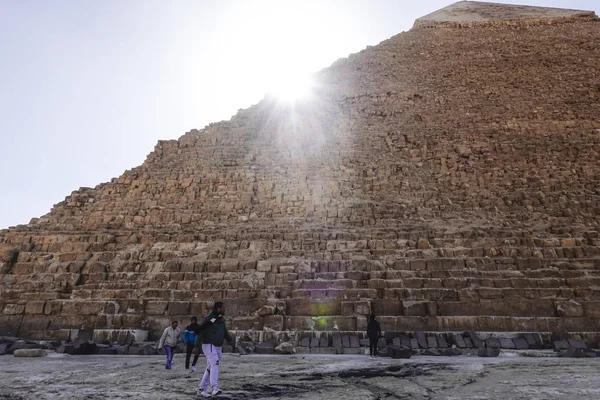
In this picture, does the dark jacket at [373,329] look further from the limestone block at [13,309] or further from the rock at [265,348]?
the limestone block at [13,309]

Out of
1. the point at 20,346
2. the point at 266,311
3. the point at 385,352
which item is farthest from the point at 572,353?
the point at 20,346

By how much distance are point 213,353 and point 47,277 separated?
23.7 feet

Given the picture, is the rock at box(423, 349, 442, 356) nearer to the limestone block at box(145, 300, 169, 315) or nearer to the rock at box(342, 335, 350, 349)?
the rock at box(342, 335, 350, 349)

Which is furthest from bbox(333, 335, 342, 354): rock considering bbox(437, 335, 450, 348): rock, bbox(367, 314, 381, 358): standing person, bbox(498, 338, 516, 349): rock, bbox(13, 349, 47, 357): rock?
bbox(13, 349, 47, 357): rock

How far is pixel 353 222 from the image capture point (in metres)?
10.2

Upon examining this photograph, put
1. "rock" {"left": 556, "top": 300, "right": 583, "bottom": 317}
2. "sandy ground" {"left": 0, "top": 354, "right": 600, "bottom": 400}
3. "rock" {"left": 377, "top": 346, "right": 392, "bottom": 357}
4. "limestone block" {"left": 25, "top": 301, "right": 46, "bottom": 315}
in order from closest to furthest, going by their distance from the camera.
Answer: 1. "sandy ground" {"left": 0, "top": 354, "right": 600, "bottom": 400}
2. "rock" {"left": 377, "top": 346, "right": 392, "bottom": 357}
3. "rock" {"left": 556, "top": 300, "right": 583, "bottom": 317}
4. "limestone block" {"left": 25, "top": 301, "right": 46, "bottom": 315}

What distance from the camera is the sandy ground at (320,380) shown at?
10.8 ft

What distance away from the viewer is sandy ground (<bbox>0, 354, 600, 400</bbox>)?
10.8 ft

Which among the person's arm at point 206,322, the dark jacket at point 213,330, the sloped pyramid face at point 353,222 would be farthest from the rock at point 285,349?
the person's arm at point 206,322

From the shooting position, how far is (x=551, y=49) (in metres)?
21.1

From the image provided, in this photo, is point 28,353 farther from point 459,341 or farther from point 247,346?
point 459,341

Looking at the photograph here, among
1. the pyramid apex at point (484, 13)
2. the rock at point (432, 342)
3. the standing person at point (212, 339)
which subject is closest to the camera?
the standing person at point (212, 339)

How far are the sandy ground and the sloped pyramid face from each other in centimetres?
216

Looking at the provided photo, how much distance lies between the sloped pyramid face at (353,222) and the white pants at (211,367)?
361cm
